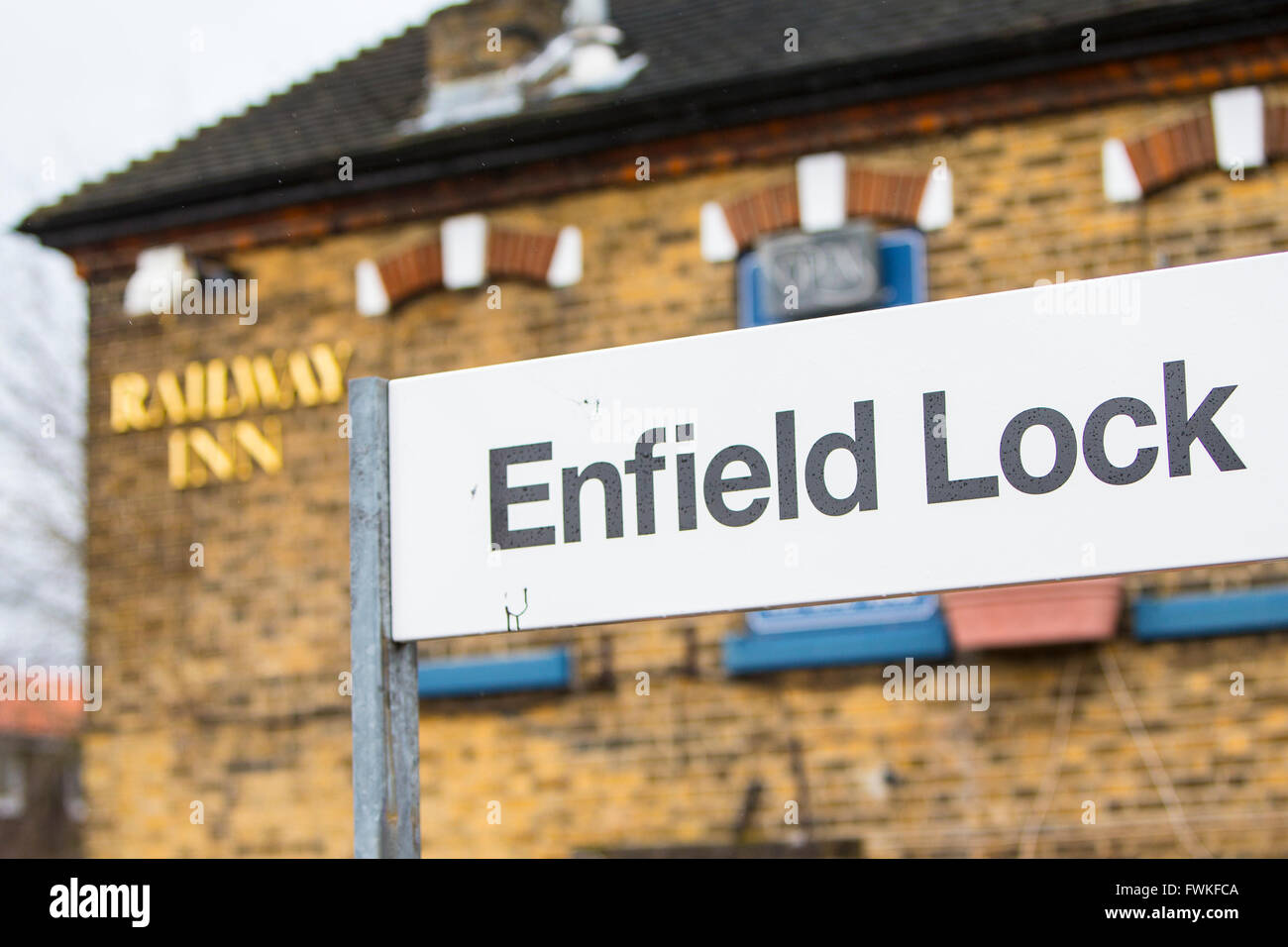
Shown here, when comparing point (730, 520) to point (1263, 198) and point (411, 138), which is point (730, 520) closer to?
point (1263, 198)

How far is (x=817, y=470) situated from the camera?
224 cm

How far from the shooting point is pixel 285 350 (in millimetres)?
10148

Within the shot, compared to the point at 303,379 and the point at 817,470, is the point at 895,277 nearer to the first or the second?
the point at 303,379

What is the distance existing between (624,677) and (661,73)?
12.0 ft

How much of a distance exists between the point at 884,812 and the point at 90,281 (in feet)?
20.9

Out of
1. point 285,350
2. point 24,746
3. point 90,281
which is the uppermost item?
point 90,281

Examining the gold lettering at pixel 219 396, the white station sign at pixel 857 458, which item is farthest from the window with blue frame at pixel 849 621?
the white station sign at pixel 857 458

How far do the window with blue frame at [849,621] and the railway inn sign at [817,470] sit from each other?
244 inches

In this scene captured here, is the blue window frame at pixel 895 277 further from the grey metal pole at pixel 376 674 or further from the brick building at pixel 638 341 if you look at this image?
the grey metal pole at pixel 376 674

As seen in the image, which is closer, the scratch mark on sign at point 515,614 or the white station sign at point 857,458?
the white station sign at point 857,458

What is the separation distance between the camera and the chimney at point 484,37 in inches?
406

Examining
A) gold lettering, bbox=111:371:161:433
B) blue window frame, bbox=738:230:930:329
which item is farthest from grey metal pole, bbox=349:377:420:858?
gold lettering, bbox=111:371:161:433

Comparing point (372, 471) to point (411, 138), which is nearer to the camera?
point (372, 471)
